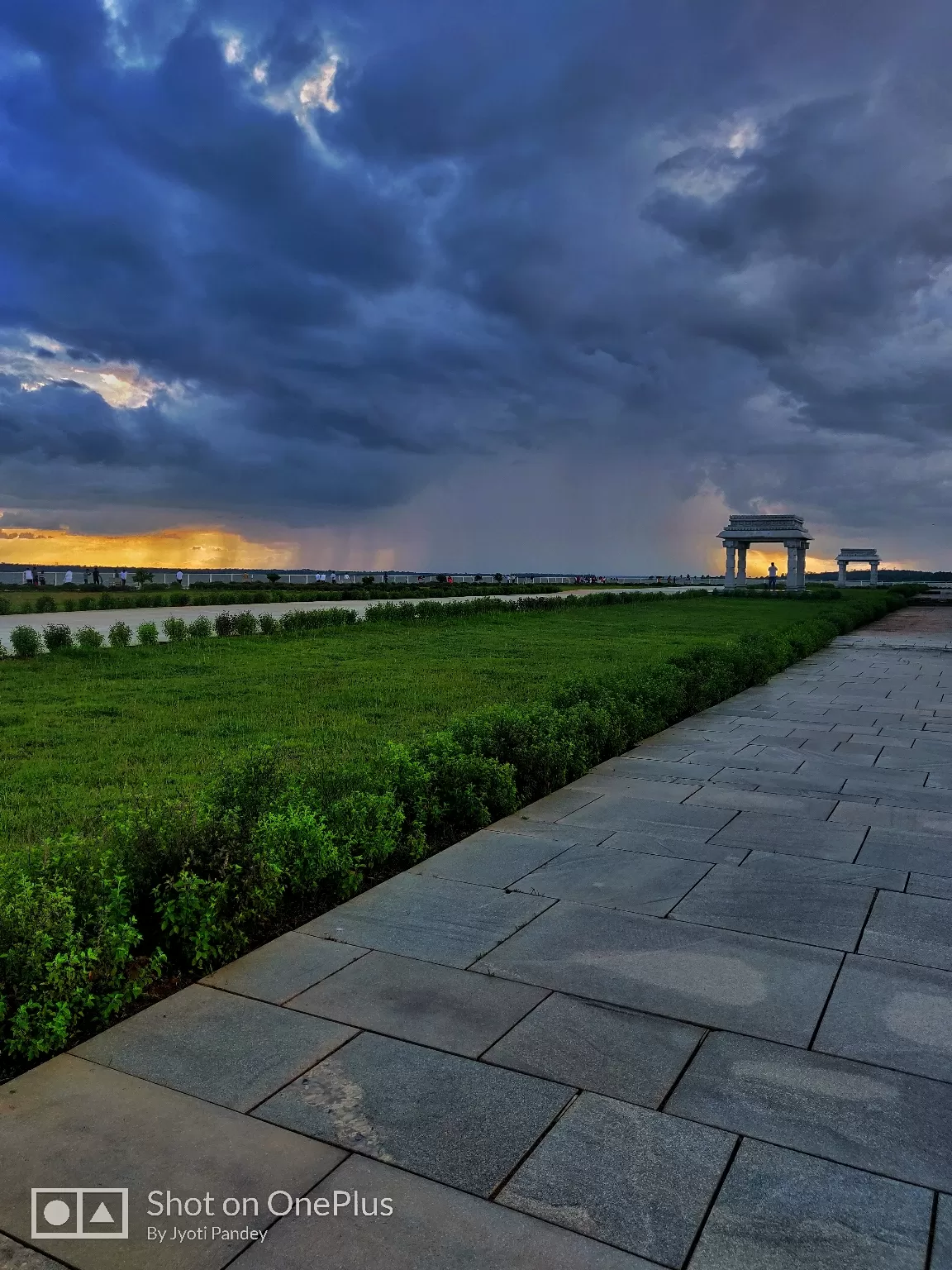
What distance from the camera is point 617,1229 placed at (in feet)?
6.62

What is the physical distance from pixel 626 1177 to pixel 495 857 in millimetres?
2566

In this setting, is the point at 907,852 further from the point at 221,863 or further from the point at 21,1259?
the point at 21,1259

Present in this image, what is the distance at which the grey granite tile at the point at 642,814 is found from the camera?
536cm

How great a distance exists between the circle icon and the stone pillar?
6208cm

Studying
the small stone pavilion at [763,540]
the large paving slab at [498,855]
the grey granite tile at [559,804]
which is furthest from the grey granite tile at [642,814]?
the small stone pavilion at [763,540]

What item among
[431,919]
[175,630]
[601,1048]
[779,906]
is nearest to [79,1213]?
[601,1048]

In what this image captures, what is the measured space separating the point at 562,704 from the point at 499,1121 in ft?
17.5

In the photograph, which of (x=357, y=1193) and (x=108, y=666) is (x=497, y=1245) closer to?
(x=357, y=1193)

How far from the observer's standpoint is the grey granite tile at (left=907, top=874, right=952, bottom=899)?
4.21m

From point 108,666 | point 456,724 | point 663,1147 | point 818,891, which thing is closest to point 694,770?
point 456,724

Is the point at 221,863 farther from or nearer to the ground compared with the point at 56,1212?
farther from the ground

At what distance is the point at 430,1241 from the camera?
6.49ft

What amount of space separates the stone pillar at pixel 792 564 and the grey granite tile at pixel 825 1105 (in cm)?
6079

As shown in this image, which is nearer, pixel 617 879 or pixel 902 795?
pixel 617 879
